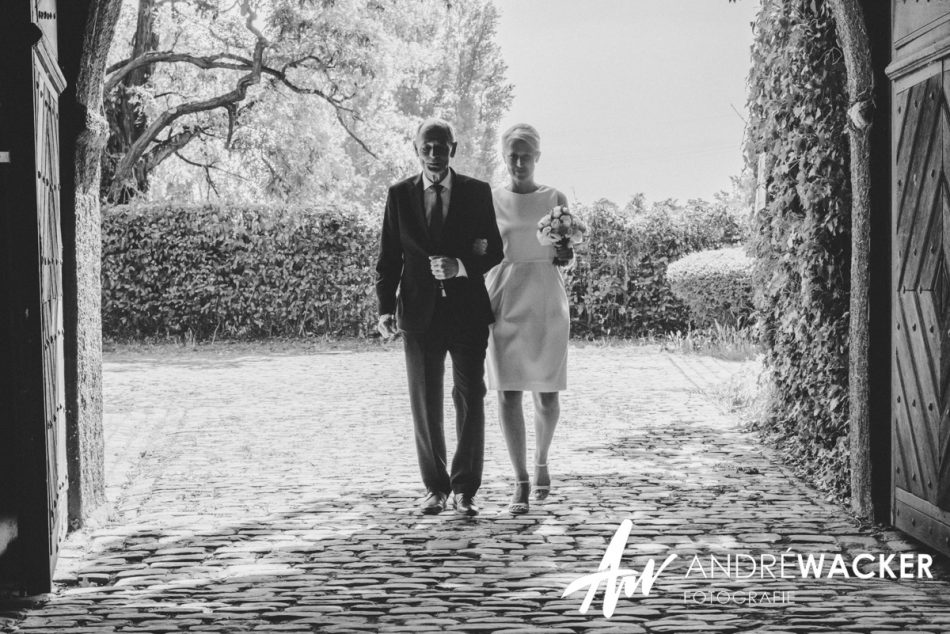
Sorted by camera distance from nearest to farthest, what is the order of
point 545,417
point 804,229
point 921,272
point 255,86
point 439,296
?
point 921,272
point 439,296
point 545,417
point 804,229
point 255,86

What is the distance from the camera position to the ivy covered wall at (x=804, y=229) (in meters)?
7.22

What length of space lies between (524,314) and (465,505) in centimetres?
116

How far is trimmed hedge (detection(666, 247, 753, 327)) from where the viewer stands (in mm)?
16625

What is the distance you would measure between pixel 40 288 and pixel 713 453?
5.41m

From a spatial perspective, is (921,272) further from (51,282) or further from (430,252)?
(51,282)

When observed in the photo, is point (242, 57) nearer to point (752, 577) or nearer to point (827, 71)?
point (827, 71)

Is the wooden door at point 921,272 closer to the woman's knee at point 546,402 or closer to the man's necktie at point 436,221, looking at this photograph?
the woman's knee at point 546,402

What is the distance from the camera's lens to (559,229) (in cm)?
660

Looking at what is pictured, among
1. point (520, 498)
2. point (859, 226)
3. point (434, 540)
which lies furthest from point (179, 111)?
point (859, 226)

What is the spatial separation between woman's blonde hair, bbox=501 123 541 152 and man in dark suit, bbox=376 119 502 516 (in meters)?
0.35
